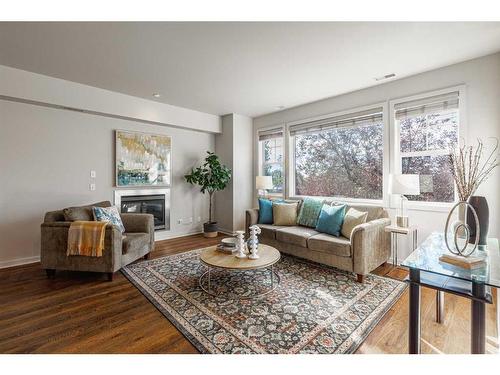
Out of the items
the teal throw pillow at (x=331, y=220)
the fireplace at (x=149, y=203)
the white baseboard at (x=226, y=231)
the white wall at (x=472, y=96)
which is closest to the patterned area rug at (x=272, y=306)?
the teal throw pillow at (x=331, y=220)

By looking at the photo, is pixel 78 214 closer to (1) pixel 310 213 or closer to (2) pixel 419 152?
(1) pixel 310 213

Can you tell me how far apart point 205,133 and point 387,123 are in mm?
3441

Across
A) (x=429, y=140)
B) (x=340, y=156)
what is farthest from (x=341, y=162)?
(x=429, y=140)

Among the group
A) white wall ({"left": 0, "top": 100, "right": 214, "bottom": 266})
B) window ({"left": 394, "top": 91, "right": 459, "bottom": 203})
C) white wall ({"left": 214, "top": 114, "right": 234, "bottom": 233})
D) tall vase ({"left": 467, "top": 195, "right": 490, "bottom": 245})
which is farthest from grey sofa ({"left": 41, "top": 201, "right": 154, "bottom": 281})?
window ({"left": 394, "top": 91, "right": 459, "bottom": 203})

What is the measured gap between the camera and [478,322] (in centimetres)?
126

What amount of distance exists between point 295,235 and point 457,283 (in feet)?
6.36

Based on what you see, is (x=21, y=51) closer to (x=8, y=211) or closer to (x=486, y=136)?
(x=8, y=211)

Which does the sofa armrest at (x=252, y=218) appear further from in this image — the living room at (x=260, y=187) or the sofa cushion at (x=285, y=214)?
the sofa cushion at (x=285, y=214)

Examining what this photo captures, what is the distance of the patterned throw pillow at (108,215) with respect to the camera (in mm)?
3084

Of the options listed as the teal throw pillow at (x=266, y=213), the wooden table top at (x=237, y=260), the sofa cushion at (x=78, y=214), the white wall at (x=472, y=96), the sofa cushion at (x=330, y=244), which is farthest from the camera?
the teal throw pillow at (x=266, y=213)

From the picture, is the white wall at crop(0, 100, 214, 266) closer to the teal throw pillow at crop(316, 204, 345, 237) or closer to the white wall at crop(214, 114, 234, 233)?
the white wall at crop(214, 114, 234, 233)

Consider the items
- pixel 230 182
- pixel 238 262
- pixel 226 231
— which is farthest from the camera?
pixel 226 231

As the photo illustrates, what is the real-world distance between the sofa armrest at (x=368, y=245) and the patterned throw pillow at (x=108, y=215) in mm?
2878

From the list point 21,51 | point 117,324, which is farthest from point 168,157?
point 117,324
